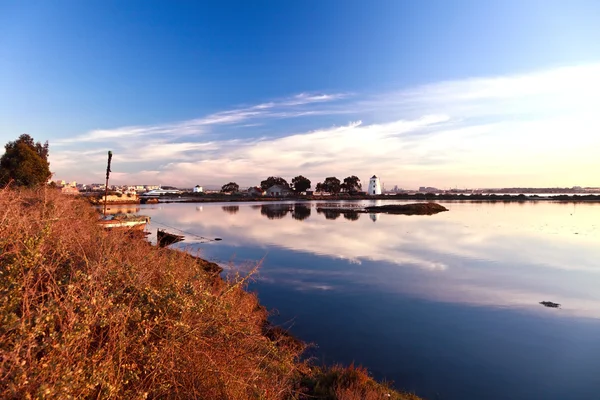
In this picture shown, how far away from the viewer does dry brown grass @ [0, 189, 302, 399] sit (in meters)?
2.69

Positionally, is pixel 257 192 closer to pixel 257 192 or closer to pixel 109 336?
pixel 257 192

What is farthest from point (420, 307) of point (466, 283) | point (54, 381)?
point (54, 381)

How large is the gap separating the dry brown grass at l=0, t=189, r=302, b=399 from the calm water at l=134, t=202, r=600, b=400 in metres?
4.94

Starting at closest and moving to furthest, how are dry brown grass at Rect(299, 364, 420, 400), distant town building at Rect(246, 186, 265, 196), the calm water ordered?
dry brown grass at Rect(299, 364, 420, 400) < the calm water < distant town building at Rect(246, 186, 265, 196)

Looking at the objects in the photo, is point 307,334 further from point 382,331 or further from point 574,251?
point 574,251

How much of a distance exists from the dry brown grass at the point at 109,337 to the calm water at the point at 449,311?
4.94m

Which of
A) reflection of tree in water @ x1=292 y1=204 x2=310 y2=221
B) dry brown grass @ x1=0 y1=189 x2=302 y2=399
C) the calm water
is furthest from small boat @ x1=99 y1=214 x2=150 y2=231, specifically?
reflection of tree in water @ x1=292 y1=204 x2=310 y2=221

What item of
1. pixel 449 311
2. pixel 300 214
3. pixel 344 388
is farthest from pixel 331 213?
pixel 344 388

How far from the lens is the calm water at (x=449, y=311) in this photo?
764 centimetres

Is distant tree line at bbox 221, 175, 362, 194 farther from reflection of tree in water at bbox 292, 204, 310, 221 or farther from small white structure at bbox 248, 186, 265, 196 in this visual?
reflection of tree in water at bbox 292, 204, 310, 221

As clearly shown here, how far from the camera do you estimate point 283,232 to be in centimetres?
3384

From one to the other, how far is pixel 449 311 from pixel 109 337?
11405mm

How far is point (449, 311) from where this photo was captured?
11.6 metres

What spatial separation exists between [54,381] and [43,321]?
51 cm
